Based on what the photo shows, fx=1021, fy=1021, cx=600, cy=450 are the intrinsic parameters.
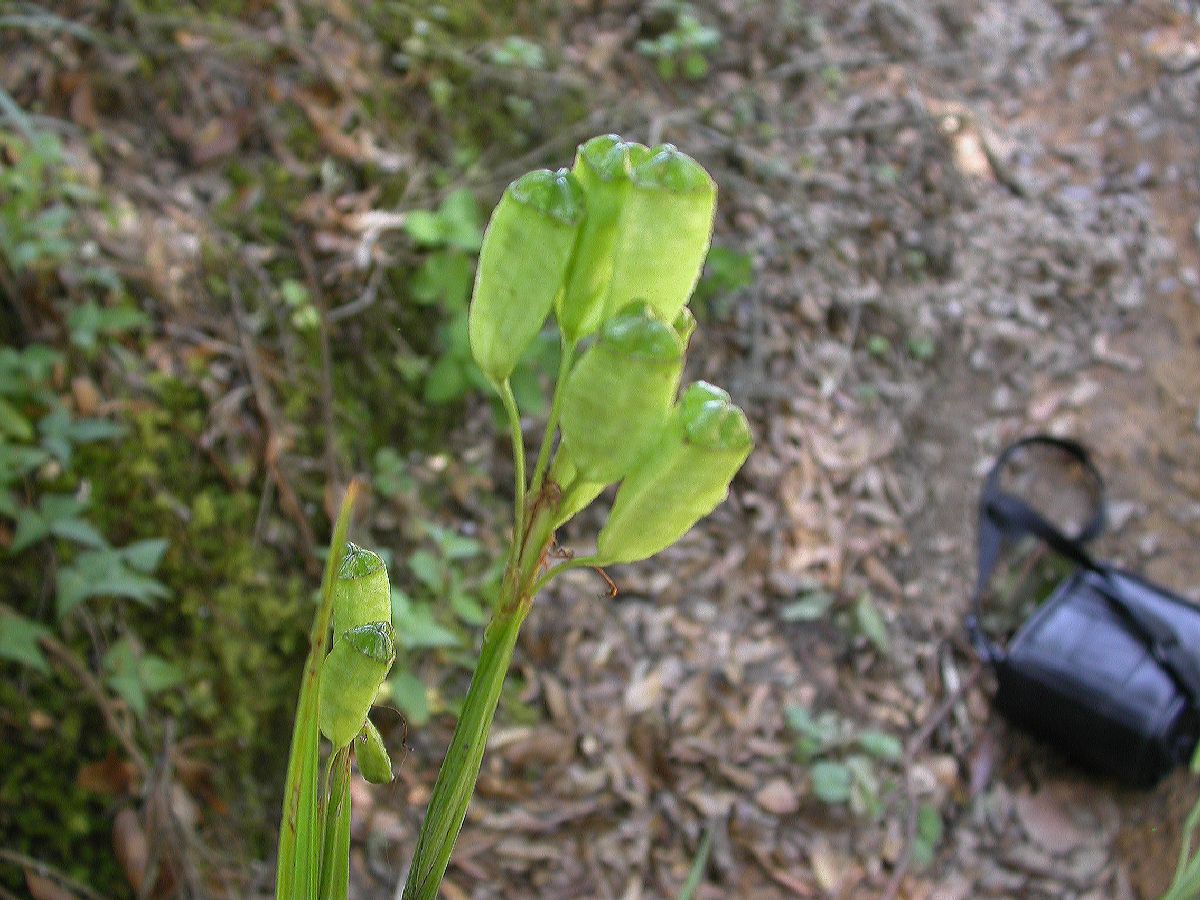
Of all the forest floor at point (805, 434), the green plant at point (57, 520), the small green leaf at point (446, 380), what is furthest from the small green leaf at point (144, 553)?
the small green leaf at point (446, 380)

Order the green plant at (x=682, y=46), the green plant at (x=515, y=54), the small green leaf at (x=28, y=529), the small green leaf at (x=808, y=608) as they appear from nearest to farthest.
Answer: the small green leaf at (x=28, y=529), the small green leaf at (x=808, y=608), the green plant at (x=515, y=54), the green plant at (x=682, y=46)

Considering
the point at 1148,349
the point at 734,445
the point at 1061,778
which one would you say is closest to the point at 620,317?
the point at 734,445

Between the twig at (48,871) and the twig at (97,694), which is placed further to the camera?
the twig at (97,694)

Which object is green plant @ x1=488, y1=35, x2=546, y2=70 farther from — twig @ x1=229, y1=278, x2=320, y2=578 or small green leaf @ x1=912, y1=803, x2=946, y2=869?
small green leaf @ x1=912, y1=803, x2=946, y2=869

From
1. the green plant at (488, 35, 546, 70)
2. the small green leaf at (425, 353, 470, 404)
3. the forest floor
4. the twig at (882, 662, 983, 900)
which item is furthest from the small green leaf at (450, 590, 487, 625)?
the green plant at (488, 35, 546, 70)

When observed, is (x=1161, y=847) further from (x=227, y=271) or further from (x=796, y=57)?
(x=796, y=57)

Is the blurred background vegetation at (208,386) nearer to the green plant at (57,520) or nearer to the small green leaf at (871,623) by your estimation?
the green plant at (57,520)

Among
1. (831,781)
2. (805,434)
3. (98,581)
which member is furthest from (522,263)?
(805,434)
